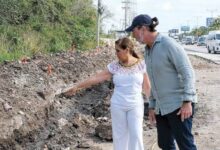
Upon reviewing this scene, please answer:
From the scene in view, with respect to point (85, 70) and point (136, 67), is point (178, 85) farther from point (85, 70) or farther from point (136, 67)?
point (85, 70)

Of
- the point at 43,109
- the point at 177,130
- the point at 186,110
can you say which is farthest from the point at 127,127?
the point at 43,109

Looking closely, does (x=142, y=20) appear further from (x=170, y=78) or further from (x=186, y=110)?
(x=186, y=110)

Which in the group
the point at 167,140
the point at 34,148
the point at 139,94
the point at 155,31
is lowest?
the point at 34,148

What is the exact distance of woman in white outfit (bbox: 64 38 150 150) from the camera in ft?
18.3

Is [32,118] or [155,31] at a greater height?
[155,31]

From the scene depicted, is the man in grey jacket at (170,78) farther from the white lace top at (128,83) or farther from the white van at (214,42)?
the white van at (214,42)

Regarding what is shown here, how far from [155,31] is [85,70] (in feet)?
39.9

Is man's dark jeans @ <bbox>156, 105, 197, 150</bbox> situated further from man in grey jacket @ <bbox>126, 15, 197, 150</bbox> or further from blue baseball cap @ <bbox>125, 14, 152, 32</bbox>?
blue baseball cap @ <bbox>125, 14, 152, 32</bbox>

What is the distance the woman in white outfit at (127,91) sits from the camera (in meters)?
5.59

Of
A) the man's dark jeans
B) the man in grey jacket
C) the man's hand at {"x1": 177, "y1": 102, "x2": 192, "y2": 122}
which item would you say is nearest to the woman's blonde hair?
the man in grey jacket

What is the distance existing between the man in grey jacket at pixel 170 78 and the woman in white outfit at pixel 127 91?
480mm

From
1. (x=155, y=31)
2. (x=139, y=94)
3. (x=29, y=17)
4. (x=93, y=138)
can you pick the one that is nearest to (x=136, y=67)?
(x=139, y=94)

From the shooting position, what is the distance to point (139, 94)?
223 inches

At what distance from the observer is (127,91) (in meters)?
5.59
